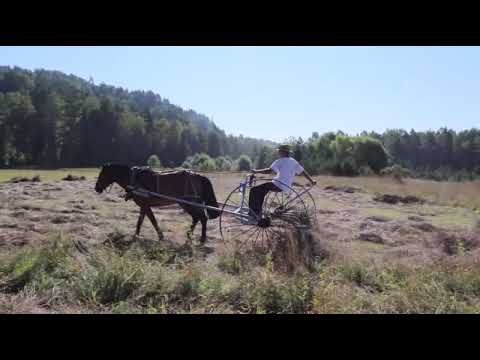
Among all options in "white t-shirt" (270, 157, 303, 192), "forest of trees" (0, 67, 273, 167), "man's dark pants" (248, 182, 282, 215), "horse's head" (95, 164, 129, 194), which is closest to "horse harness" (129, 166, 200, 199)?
"horse's head" (95, 164, 129, 194)

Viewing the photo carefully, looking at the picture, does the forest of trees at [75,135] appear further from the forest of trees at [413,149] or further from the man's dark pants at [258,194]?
the man's dark pants at [258,194]

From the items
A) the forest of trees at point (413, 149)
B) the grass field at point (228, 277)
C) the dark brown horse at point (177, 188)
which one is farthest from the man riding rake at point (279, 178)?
the forest of trees at point (413, 149)

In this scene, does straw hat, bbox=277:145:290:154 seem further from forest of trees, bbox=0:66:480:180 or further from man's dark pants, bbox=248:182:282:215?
forest of trees, bbox=0:66:480:180

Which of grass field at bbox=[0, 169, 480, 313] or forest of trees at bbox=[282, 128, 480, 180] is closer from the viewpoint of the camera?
grass field at bbox=[0, 169, 480, 313]

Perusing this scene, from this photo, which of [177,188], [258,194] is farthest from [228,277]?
[177,188]

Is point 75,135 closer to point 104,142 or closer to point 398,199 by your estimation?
point 104,142

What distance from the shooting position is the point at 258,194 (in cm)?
716

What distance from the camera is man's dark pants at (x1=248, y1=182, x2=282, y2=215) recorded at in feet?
23.3

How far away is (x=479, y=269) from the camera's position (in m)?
5.53

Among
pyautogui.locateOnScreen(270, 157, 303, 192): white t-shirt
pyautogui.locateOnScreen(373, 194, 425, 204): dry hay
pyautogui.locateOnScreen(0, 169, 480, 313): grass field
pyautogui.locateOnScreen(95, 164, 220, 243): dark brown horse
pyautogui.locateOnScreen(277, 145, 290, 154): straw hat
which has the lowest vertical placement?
pyautogui.locateOnScreen(373, 194, 425, 204): dry hay

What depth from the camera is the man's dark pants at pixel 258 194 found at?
23.3 ft

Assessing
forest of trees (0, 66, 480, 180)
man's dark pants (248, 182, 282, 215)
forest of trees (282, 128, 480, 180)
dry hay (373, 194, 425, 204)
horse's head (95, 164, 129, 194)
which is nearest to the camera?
man's dark pants (248, 182, 282, 215)
